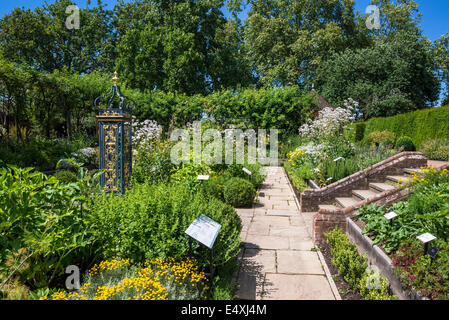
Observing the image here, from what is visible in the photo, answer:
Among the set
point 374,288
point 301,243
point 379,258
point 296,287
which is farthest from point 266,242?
point 374,288

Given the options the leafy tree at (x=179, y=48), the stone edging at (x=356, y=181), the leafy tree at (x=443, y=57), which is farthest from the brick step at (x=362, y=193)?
the leafy tree at (x=443, y=57)

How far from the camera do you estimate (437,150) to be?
26.3 ft

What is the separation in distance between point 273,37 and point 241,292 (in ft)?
73.8

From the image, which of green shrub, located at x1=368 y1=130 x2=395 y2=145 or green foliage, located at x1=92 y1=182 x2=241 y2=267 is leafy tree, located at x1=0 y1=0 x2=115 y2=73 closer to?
green shrub, located at x1=368 y1=130 x2=395 y2=145

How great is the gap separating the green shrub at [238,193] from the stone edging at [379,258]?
2348 millimetres

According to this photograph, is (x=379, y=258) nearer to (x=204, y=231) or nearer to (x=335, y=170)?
(x=204, y=231)

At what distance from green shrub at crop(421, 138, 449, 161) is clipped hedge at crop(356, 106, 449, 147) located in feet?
3.19

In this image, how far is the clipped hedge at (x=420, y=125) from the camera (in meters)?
9.53

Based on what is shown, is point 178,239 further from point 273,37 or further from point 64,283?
point 273,37

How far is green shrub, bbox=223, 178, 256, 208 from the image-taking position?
19.7 feet

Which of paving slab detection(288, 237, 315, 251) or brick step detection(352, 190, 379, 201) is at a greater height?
brick step detection(352, 190, 379, 201)

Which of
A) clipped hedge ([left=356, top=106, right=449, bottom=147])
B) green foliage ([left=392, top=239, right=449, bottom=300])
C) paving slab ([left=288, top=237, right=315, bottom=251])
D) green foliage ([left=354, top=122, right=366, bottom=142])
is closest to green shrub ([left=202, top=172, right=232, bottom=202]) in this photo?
paving slab ([left=288, top=237, right=315, bottom=251])

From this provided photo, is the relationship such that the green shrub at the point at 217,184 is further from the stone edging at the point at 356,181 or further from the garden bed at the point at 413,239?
the garden bed at the point at 413,239

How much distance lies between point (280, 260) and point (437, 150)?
709 cm
